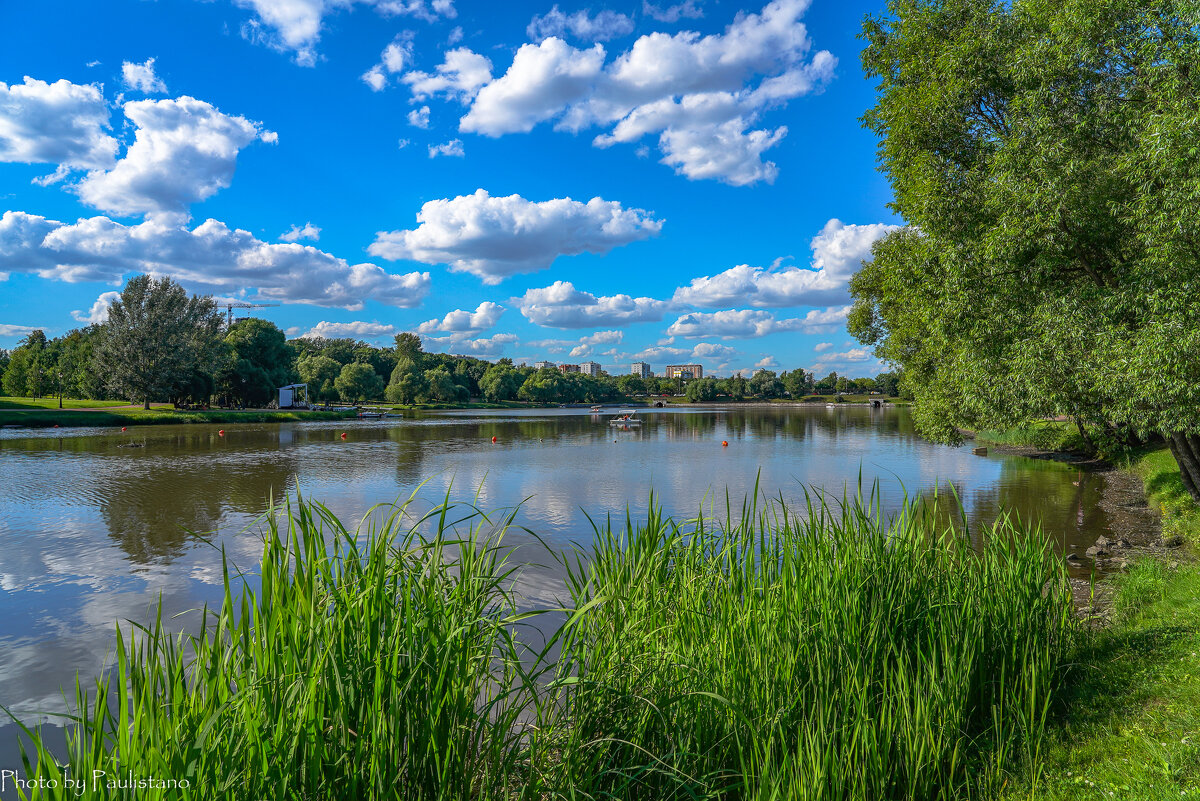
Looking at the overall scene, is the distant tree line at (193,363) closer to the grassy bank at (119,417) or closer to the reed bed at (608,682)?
the grassy bank at (119,417)

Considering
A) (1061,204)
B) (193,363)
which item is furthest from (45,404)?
(1061,204)

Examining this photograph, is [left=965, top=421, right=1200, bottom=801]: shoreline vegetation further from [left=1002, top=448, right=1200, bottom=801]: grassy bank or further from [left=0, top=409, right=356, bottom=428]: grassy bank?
[left=0, top=409, right=356, bottom=428]: grassy bank

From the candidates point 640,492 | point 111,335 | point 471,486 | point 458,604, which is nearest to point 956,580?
point 458,604

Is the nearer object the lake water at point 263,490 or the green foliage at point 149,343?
the lake water at point 263,490

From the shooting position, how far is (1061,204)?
11117 millimetres

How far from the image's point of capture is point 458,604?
3.79 meters

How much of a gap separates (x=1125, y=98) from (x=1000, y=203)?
2931 mm

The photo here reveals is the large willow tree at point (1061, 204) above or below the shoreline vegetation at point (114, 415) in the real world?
above

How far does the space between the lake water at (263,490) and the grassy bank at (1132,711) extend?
2358 mm

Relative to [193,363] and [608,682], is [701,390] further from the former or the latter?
[608,682]

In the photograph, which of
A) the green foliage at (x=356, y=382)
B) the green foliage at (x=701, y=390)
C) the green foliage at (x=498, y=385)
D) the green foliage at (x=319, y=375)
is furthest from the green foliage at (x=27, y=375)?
the green foliage at (x=701, y=390)

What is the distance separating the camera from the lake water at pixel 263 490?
10070 millimetres

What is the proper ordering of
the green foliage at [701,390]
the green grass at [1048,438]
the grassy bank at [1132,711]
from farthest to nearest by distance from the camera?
the green foliage at [701,390] → the green grass at [1048,438] → the grassy bank at [1132,711]

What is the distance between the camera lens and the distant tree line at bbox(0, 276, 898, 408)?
58.3 meters
